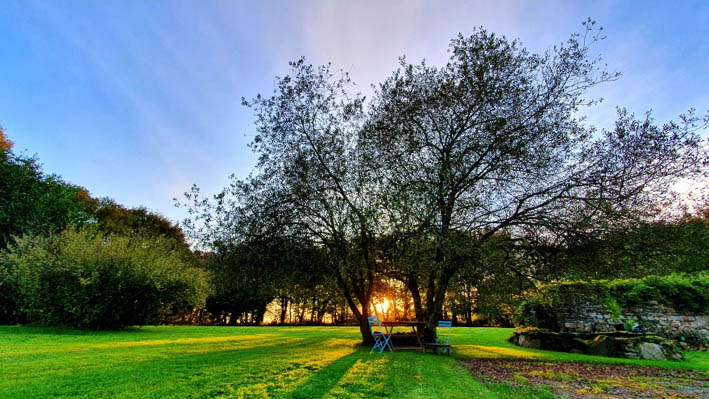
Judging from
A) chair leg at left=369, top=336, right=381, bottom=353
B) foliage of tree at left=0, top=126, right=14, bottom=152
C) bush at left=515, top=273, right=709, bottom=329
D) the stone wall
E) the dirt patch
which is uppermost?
foliage of tree at left=0, top=126, right=14, bottom=152

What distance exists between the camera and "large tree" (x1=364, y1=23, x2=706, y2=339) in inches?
350

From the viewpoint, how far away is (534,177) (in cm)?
1017

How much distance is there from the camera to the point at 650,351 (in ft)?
38.4

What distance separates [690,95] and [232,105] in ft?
48.2

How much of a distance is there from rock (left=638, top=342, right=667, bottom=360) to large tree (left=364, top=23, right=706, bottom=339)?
21.3 ft

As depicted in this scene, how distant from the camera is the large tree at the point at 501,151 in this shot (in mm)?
8898

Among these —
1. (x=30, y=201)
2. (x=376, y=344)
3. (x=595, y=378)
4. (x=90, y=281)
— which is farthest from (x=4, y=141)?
(x=595, y=378)

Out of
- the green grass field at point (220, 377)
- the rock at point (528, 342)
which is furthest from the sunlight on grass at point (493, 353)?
the green grass field at point (220, 377)

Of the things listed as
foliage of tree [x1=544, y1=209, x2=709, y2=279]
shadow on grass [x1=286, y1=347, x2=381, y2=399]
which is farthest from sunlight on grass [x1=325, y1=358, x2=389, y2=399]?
foliage of tree [x1=544, y1=209, x2=709, y2=279]

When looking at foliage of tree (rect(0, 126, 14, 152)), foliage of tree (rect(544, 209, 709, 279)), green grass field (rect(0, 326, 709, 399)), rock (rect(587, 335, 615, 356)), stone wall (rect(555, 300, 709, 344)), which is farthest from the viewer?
foliage of tree (rect(0, 126, 14, 152))

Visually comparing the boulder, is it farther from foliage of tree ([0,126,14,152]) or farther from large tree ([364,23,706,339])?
foliage of tree ([0,126,14,152])

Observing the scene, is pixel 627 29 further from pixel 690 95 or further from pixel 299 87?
pixel 299 87

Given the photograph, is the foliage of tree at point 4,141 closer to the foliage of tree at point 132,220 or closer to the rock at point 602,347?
the foliage of tree at point 132,220

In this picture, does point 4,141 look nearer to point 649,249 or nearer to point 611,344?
point 649,249
